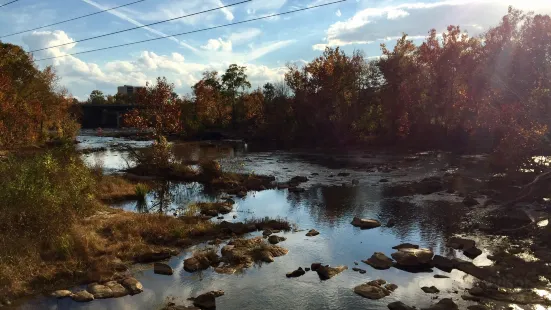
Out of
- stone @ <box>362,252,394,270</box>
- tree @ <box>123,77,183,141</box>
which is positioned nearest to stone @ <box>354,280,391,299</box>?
stone @ <box>362,252,394,270</box>

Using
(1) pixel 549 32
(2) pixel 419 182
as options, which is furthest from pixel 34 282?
(1) pixel 549 32

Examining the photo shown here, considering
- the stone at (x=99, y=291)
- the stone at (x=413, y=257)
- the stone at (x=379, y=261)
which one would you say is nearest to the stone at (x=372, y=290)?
the stone at (x=379, y=261)

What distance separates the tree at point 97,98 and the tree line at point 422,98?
98.2 m

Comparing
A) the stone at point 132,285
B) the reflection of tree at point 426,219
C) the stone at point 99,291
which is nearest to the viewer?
the stone at point 99,291

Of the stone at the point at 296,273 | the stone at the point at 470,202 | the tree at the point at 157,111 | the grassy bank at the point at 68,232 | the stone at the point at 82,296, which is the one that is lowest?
the stone at the point at 296,273

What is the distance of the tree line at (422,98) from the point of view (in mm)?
25234

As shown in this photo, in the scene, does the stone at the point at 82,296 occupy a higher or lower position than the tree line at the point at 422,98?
lower

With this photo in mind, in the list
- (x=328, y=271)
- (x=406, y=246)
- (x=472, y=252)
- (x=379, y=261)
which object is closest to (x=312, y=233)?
(x=406, y=246)

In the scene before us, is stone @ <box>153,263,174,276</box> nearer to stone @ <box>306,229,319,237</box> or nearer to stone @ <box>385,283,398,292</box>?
stone @ <box>306,229,319,237</box>

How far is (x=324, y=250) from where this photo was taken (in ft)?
55.5

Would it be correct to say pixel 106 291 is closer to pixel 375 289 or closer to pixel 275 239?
pixel 275 239

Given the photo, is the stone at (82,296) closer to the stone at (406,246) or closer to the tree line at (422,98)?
the stone at (406,246)

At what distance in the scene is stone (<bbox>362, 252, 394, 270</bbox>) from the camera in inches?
591

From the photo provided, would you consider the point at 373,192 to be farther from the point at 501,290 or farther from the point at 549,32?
the point at 501,290
